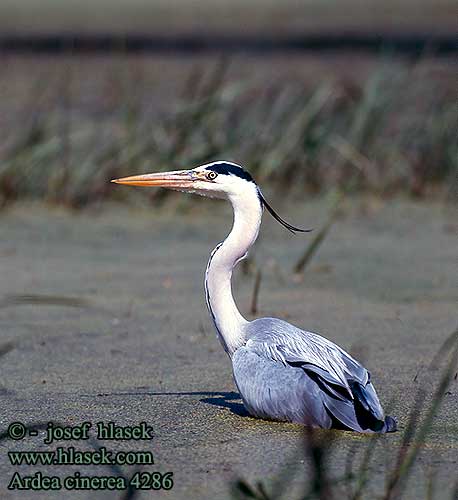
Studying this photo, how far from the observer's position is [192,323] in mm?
5773

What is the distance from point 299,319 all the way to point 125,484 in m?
2.48

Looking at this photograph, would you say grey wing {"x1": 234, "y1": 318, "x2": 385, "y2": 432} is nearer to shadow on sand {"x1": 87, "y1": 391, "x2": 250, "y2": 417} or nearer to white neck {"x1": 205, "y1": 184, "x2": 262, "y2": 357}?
white neck {"x1": 205, "y1": 184, "x2": 262, "y2": 357}

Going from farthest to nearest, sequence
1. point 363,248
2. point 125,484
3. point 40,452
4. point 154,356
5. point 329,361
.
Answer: point 363,248
point 154,356
point 329,361
point 40,452
point 125,484

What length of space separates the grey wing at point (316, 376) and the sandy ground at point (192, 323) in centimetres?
9

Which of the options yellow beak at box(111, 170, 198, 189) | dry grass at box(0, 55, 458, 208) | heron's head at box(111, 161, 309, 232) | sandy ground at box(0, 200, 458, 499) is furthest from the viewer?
dry grass at box(0, 55, 458, 208)

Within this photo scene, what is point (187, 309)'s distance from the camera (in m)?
6.08

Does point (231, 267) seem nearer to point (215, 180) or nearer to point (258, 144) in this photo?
point (215, 180)

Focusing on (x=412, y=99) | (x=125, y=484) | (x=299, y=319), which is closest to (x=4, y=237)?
(x=299, y=319)

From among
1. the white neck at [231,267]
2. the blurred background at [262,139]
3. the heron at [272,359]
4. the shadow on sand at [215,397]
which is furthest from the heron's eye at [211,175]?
the blurred background at [262,139]

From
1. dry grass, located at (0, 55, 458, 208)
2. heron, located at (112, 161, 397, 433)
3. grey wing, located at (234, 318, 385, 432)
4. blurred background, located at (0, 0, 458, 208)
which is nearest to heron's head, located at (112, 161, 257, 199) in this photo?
heron, located at (112, 161, 397, 433)

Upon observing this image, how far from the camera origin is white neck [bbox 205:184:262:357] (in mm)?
4270

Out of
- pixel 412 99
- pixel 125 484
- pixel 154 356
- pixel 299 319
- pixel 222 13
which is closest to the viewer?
pixel 125 484

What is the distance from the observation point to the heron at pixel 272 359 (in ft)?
12.4

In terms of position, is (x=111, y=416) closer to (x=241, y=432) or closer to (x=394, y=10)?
(x=241, y=432)
